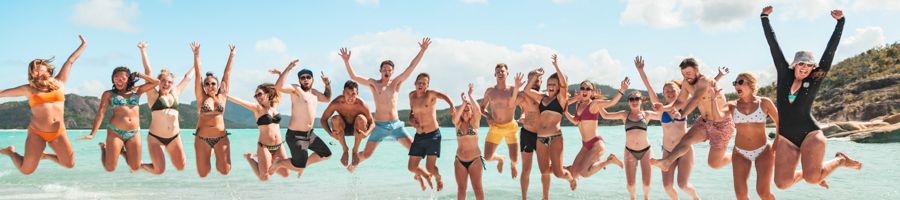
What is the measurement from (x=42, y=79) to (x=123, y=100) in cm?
120

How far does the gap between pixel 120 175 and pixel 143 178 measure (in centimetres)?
203

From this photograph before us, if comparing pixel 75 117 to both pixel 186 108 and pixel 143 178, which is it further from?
pixel 143 178

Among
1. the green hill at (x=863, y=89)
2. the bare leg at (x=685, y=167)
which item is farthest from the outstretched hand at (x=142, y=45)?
the green hill at (x=863, y=89)

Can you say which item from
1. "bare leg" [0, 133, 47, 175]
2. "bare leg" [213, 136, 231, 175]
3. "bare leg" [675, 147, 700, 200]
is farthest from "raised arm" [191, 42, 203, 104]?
"bare leg" [675, 147, 700, 200]

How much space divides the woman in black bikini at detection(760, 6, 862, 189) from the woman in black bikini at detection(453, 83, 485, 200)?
4.46 m

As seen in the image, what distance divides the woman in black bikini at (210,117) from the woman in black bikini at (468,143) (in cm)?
407

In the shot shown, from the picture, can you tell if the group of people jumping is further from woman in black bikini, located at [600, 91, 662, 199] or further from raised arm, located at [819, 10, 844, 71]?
raised arm, located at [819, 10, 844, 71]

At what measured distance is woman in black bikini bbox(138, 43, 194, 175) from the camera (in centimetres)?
1082

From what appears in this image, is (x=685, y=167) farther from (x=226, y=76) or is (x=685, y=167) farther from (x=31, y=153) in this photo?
(x=31, y=153)

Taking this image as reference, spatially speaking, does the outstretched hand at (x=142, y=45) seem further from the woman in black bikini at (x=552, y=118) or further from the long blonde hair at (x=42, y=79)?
the woman in black bikini at (x=552, y=118)

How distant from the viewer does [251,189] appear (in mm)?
20828

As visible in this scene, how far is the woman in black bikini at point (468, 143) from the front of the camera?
10469 millimetres

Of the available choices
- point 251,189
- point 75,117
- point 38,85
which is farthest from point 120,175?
point 75,117

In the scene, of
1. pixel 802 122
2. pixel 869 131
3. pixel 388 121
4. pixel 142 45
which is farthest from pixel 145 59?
pixel 869 131
